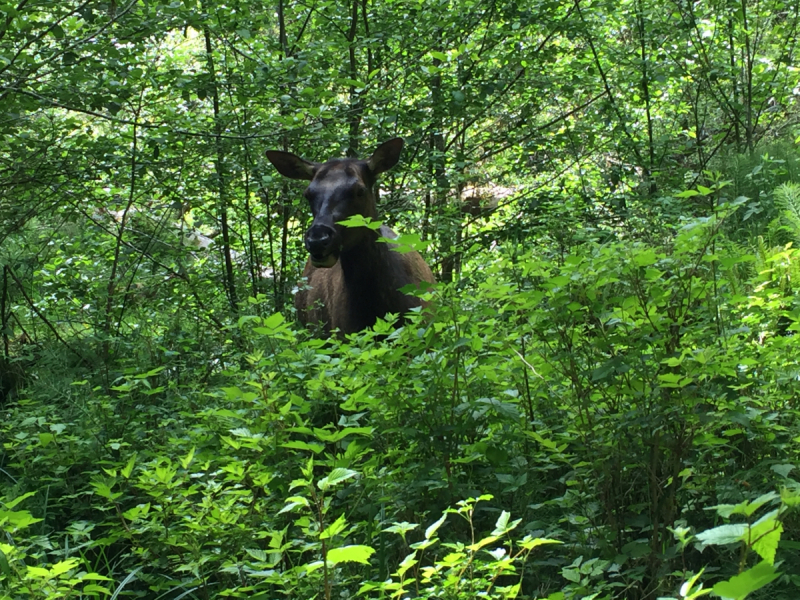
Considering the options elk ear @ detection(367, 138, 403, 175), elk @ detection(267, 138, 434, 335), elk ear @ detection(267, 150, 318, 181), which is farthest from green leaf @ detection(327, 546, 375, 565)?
elk ear @ detection(267, 150, 318, 181)

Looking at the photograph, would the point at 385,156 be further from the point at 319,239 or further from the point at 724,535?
the point at 724,535

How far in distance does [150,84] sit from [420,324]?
162 inches

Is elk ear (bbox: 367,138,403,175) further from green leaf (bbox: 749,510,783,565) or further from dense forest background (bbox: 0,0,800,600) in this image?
green leaf (bbox: 749,510,783,565)

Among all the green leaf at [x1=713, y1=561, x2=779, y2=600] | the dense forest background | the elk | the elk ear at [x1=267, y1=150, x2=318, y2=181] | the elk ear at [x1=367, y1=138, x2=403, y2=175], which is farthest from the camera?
the elk ear at [x1=267, y1=150, x2=318, y2=181]

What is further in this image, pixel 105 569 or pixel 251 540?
pixel 105 569

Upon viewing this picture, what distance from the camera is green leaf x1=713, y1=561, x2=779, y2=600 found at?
4.42 feet

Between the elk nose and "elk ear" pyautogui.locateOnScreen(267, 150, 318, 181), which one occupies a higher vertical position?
"elk ear" pyautogui.locateOnScreen(267, 150, 318, 181)

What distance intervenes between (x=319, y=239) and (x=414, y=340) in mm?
2813

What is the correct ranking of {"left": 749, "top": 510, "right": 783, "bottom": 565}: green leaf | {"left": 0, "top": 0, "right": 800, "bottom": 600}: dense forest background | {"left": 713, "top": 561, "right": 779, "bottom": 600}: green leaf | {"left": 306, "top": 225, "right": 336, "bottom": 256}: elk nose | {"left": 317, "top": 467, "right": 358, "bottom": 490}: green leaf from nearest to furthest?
{"left": 713, "top": 561, "right": 779, "bottom": 600}: green leaf
{"left": 749, "top": 510, "right": 783, "bottom": 565}: green leaf
{"left": 317, "top": 467, "right": 358, "bottom": 490}: green leaf
{"left": 0, "top": 0, "right": 800, "bottom": 600}: dense forest background
{"left": 306, "top": 225, "right": 336, "bottom": 256}: elk nose

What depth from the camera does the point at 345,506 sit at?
301 centimetres

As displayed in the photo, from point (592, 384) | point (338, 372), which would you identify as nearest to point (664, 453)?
point (592, 384)

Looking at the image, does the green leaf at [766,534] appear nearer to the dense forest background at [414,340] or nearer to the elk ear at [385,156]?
the dense forest background at [414,340]

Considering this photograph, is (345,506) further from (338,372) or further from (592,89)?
(592,89)

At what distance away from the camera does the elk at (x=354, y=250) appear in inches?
233
